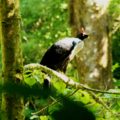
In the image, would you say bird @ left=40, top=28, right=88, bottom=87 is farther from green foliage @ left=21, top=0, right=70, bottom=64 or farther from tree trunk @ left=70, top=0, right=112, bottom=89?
green foliage @ left=21, top=0, right=70, bottom=64

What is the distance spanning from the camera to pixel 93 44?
15.6 feet

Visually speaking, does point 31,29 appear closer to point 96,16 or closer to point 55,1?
point 55,1

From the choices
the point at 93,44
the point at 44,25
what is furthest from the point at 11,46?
the point at 44,25

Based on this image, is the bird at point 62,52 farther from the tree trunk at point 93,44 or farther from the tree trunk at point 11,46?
the tree trunk at point 93,44

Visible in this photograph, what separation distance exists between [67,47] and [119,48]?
20.3ft

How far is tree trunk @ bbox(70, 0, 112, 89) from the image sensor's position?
15.3 ft

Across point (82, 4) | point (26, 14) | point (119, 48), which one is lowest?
point (119, 48)

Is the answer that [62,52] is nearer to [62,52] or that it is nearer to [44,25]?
[62,52]

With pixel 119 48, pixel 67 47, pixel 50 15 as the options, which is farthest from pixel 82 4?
pixel 50 15

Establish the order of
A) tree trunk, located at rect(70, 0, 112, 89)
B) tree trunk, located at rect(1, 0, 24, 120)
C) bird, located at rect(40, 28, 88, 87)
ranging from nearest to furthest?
tree trunk, located at rect(1, 0, 24, 120) < bird, located at rect(40, 28, 88, 87) < tree trunk, located at rect(70, 0, 112, 89)

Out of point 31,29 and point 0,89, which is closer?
point 0,89

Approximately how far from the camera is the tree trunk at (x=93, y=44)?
467 cm

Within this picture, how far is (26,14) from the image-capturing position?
884cm

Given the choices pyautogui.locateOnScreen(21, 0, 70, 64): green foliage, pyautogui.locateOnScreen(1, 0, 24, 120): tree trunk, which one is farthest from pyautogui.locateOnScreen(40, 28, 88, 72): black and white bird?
pyautogui.locateOnScreen(21, 0, 70, 64): green foliage
